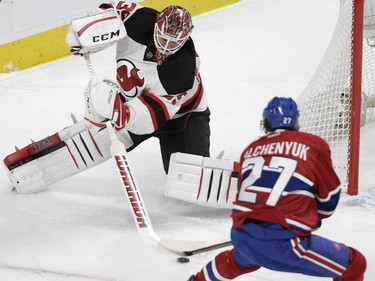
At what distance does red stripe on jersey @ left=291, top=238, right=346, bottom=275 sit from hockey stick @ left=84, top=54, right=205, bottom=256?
636 mm

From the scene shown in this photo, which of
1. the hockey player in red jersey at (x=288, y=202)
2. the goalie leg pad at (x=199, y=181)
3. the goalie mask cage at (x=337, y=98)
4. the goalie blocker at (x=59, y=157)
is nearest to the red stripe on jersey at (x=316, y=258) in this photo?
the hockey player in red jersey at (x=288, y=202)

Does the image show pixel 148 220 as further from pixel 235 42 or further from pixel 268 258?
pixel 235 42

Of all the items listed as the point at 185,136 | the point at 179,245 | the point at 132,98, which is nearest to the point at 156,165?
the point at 185,136

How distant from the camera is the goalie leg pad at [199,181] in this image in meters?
2.59

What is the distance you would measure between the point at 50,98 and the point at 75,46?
1.37m

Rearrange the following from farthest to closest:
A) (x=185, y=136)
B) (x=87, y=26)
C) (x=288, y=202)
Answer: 1. (x=185, y=136)
2. (x=87, y=26)
3. (x=288, y=202)

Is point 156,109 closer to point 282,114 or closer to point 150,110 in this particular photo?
point 150,110

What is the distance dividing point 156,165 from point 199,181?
2.33ft

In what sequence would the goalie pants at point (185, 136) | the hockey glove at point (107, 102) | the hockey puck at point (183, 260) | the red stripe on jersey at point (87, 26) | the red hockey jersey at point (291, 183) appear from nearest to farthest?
the red hockey jersey at point (291, 183) → the hockey puck at point (183, 260) → the hockey glove at point (107, 102) → the red stripe on jersey at point (87, 26) → the goalie pants at point (185, 136)

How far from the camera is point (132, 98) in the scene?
2.75 metres

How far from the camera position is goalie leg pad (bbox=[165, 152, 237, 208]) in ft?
8.49

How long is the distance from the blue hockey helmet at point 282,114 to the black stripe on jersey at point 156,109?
0.86m

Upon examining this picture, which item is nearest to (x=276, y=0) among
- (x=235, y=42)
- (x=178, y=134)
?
(x=235, y=42)

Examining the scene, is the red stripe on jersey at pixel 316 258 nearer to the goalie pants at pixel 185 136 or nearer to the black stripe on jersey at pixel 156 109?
the black stripe on jersey at pixel 156 109
